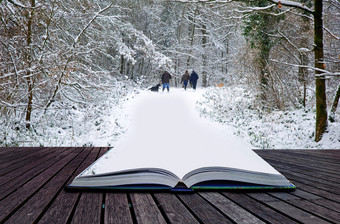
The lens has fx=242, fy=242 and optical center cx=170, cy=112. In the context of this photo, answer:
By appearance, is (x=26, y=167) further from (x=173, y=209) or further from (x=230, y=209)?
(x=230, y=209)

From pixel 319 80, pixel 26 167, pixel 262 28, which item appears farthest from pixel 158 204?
pixel 262 28

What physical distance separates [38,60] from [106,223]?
5479 mm

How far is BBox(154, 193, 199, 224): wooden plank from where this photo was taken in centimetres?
103

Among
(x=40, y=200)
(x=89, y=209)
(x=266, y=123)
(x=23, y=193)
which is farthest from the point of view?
(x=266, y=123)

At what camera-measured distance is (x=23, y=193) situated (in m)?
1.33

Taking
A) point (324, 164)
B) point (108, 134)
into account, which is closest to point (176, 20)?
point (108, 134)

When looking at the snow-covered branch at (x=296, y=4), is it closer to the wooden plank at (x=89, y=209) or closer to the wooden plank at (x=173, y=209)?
the wooden plank at (x=173, y=209)

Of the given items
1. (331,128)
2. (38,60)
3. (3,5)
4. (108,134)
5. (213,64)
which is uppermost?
(213,64)

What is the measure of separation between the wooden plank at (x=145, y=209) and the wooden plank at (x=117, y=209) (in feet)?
0.12

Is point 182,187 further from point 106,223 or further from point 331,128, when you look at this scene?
point 331,128

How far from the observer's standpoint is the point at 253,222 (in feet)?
3.30

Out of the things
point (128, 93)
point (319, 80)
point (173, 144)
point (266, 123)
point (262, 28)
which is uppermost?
point (262, 28)

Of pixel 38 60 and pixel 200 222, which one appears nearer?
pixel 200 222

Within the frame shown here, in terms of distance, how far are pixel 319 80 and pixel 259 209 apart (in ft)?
15.4
